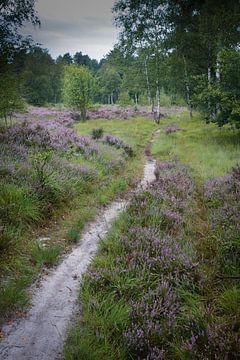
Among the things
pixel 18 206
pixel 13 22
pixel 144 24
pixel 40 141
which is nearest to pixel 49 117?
pixel 144 24

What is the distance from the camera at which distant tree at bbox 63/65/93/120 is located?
35.4m

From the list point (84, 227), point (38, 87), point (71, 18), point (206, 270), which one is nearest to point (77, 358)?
point (206, 270)

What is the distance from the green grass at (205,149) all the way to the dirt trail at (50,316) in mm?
7262

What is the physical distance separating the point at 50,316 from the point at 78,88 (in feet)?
111

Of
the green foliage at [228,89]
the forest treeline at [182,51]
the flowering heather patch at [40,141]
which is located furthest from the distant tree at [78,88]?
the green foliage at [228,89]

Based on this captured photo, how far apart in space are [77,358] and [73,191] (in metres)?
6.60

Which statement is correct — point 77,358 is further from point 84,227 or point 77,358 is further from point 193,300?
point 84,227

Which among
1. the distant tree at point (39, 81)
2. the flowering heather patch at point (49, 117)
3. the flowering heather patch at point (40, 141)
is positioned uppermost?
the distant tree at point (39, 81)

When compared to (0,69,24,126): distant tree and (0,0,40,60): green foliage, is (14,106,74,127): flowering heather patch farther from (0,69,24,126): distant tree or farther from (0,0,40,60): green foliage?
(0,0,40,60): green foliage

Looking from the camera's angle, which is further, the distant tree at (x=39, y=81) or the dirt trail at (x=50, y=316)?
the distant tree at (x=39, y=81)

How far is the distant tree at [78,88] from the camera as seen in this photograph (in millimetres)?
35438

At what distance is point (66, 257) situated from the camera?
650 centimetres

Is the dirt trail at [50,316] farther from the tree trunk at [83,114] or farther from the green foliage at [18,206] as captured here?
the tree trunk at [83,114]

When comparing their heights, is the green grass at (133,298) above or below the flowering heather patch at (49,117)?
below
